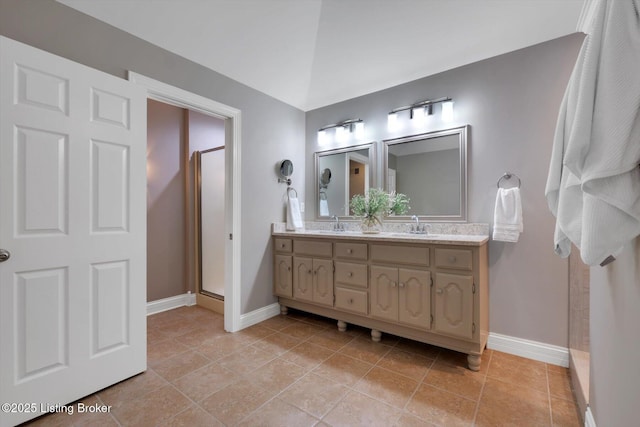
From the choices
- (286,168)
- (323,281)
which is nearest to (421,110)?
(286,168)

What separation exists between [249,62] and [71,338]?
245 cm

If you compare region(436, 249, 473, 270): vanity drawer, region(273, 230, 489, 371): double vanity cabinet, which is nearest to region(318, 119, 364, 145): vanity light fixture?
region(273, 230, 489, 371): double vanity cabinet

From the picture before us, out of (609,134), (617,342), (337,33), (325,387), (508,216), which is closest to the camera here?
(609,134)

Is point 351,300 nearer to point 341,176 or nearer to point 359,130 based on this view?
point 341,176

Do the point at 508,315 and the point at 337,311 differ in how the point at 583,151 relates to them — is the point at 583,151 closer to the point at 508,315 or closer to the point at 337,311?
the point at 508,315

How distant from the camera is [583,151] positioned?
0.74 m

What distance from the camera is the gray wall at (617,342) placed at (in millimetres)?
821

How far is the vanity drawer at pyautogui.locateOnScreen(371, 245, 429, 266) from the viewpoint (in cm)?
208

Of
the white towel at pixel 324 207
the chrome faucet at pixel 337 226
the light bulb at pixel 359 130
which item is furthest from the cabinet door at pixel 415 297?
the light bulb at pixel 359 130

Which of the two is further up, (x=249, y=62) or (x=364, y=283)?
(x=249, y=62)

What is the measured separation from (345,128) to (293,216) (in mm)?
1131

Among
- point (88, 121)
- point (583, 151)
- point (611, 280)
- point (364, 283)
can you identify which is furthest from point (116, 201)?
point (611, 280)

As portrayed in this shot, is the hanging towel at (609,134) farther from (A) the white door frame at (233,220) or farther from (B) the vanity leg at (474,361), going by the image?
(A) the white door frame at (233,220)

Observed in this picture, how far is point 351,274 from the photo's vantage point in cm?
244
